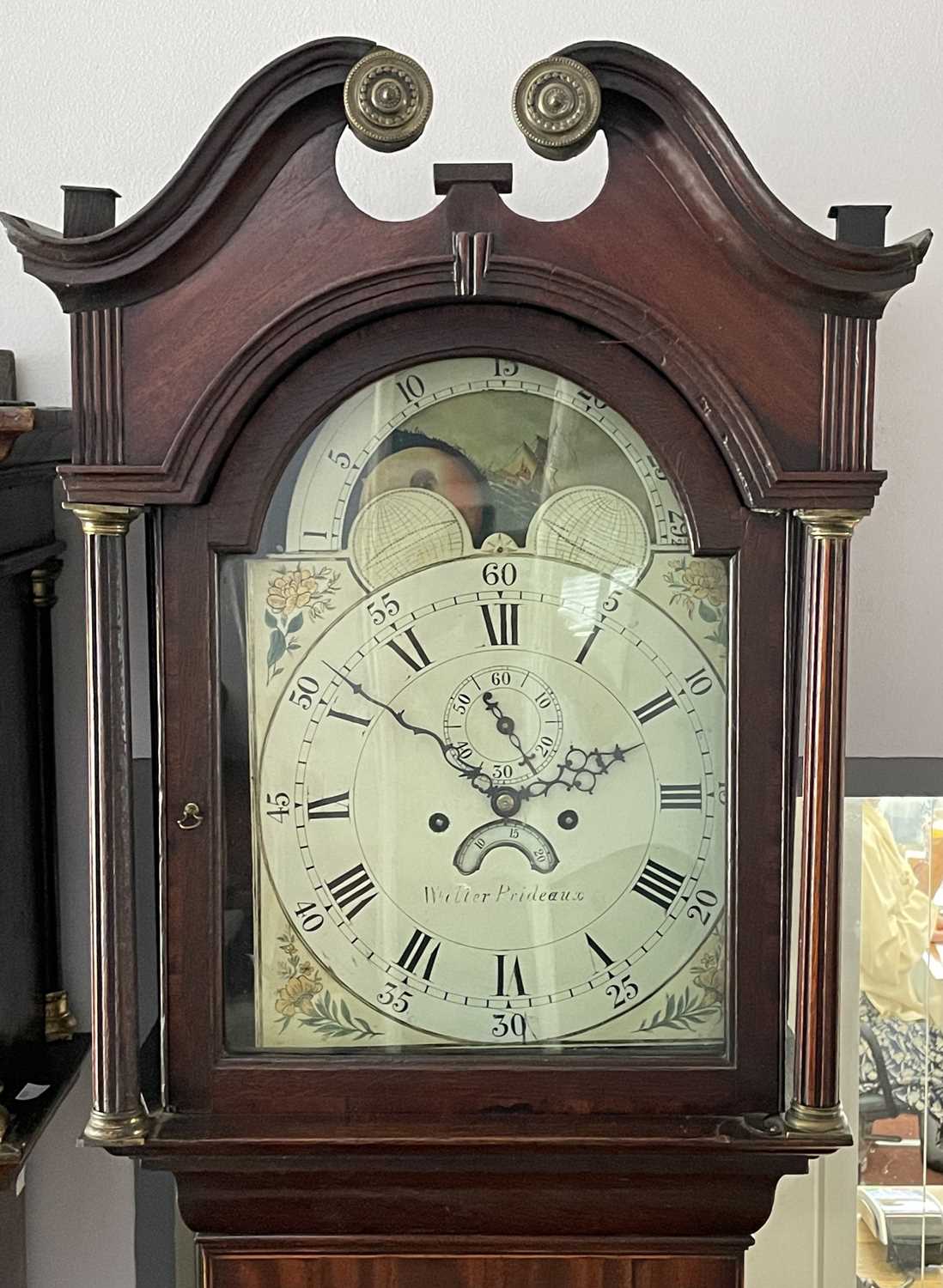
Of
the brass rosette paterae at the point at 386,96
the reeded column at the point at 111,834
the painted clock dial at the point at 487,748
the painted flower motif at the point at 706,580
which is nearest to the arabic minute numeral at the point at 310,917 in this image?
the painted clock dial at the point at 487,748

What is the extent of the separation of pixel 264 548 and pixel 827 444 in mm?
360

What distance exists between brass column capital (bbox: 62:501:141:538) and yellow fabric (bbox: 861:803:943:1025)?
0.56 meters

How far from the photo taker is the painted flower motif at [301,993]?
0.91 m

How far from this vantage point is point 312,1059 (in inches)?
35.8

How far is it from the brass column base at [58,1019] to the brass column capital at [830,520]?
738 millimetres

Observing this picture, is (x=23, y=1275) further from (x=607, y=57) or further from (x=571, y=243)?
(x=607, y=57)

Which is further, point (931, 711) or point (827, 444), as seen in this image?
point (931, 711)

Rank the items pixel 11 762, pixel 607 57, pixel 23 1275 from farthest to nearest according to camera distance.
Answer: pixel 23 1275, pixel 11 762, pixel 607 57

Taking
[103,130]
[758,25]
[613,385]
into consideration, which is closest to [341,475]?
[613,385]

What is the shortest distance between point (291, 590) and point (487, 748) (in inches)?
6.5

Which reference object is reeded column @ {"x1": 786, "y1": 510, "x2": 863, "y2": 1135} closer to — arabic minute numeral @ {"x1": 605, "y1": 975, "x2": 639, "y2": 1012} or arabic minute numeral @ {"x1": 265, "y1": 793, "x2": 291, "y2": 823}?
arabic minute numeral @ {"x1": 605, "y1": 975, "x2": 639, "y2": 1012}

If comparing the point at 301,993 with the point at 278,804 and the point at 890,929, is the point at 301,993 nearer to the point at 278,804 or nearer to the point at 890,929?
the point at 278,804

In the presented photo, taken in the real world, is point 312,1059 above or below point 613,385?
below

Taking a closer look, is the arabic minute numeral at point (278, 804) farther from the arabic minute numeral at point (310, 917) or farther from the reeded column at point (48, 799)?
the reeded column at point (48, 799)
